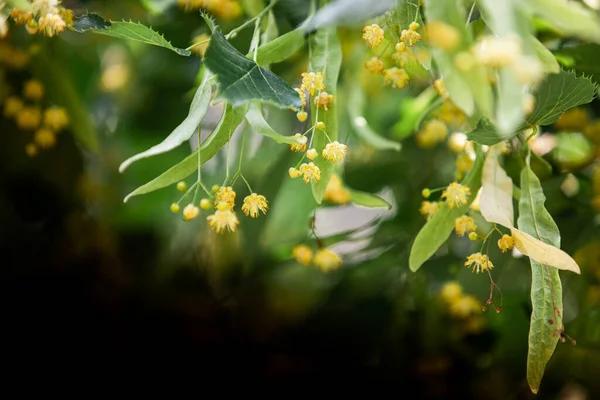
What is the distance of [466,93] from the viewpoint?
0.31 meters

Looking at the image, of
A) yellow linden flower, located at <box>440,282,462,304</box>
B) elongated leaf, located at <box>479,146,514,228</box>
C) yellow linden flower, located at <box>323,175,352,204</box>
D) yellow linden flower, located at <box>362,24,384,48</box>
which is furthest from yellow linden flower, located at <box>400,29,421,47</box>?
yellow linden flower, located at <box>440,282,462,304</box>

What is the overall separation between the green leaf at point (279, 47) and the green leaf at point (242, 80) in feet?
0.15

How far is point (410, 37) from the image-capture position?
40 cm

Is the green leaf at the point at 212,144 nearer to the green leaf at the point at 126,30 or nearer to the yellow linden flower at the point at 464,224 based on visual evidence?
the green leaf at the point at 126,30

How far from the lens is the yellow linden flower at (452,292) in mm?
682

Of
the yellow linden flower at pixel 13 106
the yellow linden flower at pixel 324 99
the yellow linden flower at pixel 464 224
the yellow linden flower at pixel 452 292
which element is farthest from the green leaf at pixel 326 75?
the yellow linden flower at pixel 13 106

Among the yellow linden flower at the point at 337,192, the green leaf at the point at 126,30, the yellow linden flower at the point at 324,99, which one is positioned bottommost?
the yellow linden flower at the point at 337,192

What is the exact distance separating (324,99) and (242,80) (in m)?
0.09

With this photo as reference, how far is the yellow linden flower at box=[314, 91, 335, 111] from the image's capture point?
17.5 inches

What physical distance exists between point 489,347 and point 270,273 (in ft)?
1.08

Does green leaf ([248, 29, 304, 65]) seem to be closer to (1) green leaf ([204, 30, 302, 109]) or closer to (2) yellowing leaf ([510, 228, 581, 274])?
(1) green leaf ([204, 30, 302, 109])

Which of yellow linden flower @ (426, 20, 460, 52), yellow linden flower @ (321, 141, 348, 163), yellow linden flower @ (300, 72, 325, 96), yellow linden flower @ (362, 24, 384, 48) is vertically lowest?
yellow linden flower @ (321, 141, 348, 163)

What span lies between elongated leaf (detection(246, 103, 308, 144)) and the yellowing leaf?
0.17m

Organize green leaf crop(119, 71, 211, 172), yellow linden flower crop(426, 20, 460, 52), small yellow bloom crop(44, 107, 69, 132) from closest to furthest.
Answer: yellow linden flower crop(426, 20, 460, 52) < green leaf crop(119, 71, 211, 172) < small yellow bloom crop(44, 107, 69, 132)
